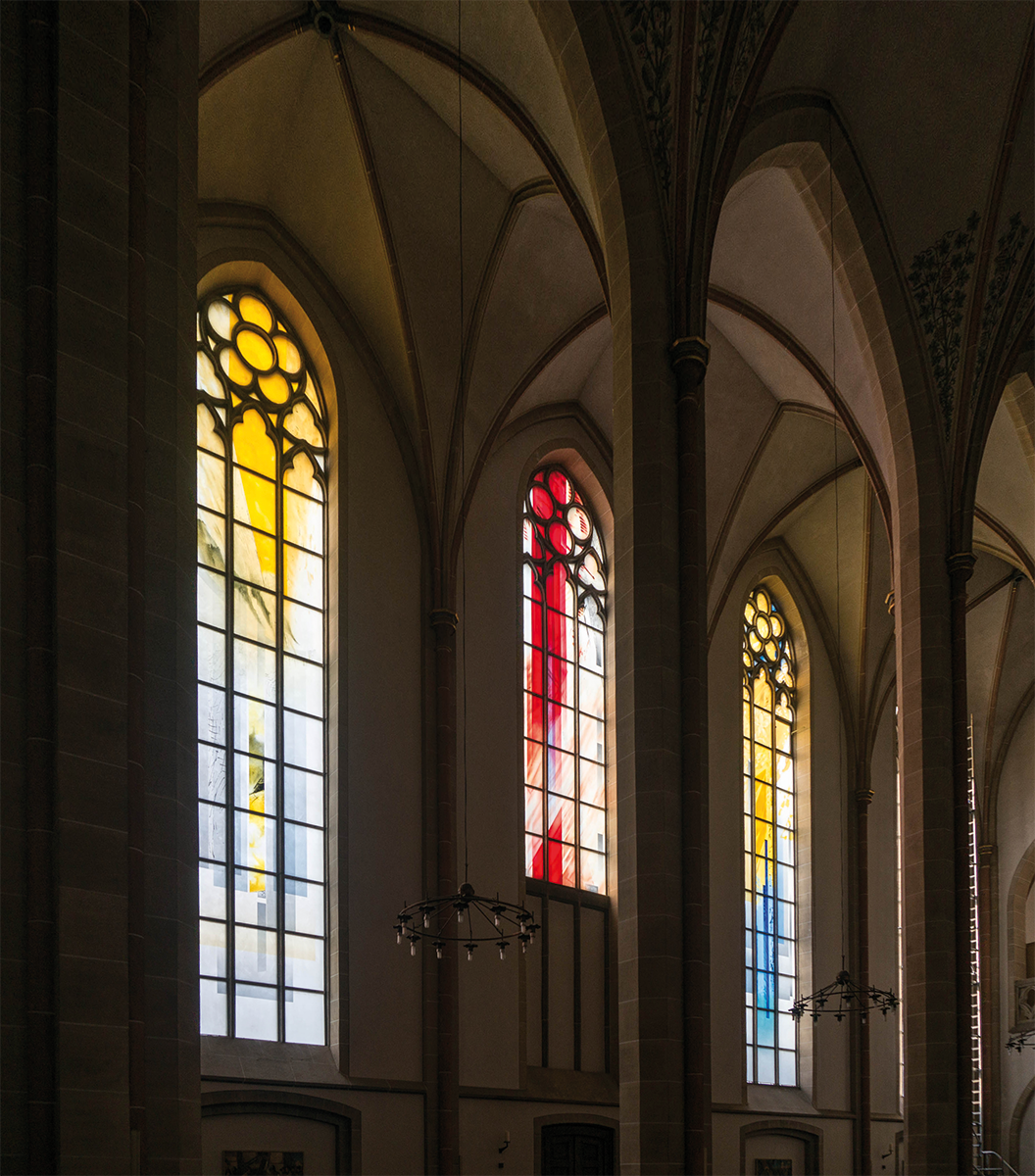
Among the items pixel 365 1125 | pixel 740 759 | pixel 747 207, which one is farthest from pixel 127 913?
pixel 740 759

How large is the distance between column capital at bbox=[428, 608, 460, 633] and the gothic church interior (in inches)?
4.7

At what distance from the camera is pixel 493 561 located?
707 inches

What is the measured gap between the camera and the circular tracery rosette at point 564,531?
19.1 metres

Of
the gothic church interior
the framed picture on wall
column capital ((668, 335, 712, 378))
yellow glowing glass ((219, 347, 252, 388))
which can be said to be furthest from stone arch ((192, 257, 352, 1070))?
column capital ((668, 335, 712, 378))

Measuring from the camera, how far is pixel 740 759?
21609mm

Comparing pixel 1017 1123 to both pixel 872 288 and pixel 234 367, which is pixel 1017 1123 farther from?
pixel 234 367

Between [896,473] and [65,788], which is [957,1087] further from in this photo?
[65,788]

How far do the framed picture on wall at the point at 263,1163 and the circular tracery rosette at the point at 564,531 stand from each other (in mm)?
8406

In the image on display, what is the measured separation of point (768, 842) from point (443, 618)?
851cm

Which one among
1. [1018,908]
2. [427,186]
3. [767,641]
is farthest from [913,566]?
[1018,908]

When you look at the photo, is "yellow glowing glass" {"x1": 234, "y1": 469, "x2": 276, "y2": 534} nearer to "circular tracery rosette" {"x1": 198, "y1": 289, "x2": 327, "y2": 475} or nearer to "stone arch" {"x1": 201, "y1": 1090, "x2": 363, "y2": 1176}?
"circular tracery rosette" {"x1": 198, "y1": 289, "x2": 327, "y2": 475}

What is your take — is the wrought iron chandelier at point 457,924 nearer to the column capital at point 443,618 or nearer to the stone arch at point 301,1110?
the stone arch at point 301,1110

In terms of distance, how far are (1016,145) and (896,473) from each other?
11.6 feet

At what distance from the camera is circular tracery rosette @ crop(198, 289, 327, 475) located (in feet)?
50.7
